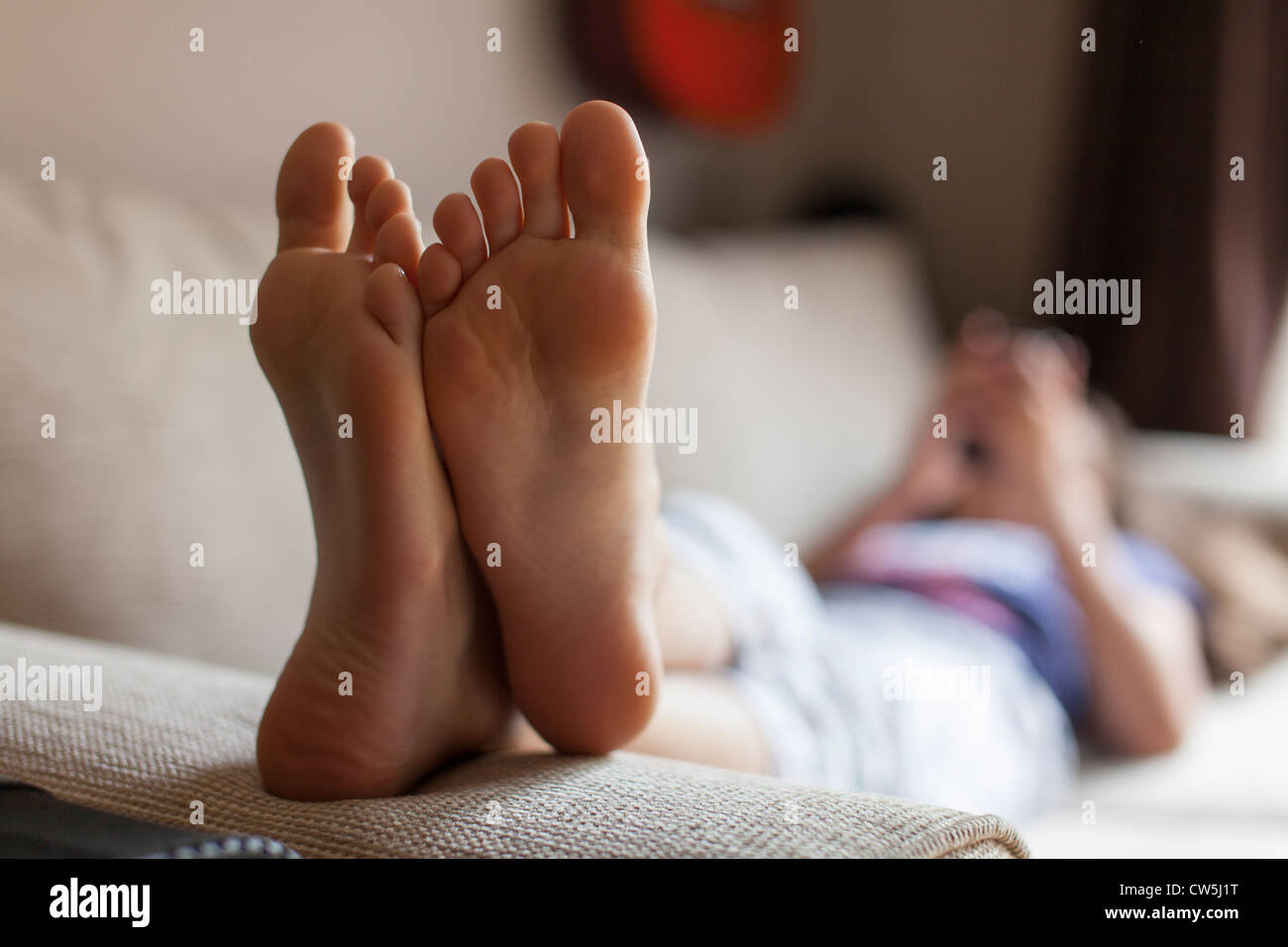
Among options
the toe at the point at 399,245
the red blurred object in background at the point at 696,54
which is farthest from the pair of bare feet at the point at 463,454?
the red blurred object in background at the point at 696,54

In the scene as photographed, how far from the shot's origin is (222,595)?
0.76 metres

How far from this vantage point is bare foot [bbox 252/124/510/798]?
0.51 meters

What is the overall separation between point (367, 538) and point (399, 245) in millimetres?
152

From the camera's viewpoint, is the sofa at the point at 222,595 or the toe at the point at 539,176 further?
the toe at the point at 539,176

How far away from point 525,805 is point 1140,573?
1.11 metres

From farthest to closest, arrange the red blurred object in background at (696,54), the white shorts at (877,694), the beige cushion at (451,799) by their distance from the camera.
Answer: the red blurred object in background at (696,54) < the white shorts at (877,694) < the beige cushion at (451,799)

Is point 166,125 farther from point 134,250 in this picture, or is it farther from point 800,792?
point 800,792

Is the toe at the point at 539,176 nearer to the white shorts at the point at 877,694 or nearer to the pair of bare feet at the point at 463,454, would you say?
the pair of bare feet at the point at 463,454

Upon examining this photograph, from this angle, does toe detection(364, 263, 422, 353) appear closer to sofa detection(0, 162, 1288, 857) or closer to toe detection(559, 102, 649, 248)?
toe detection(559, 102, 649, 248)

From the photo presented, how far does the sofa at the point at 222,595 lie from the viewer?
1.46 ft

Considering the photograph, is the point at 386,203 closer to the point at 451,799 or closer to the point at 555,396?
the point at 555,396

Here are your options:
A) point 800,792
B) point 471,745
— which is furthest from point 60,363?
point 800,792

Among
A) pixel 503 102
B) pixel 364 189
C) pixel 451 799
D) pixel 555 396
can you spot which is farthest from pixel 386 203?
pixel 503 102
